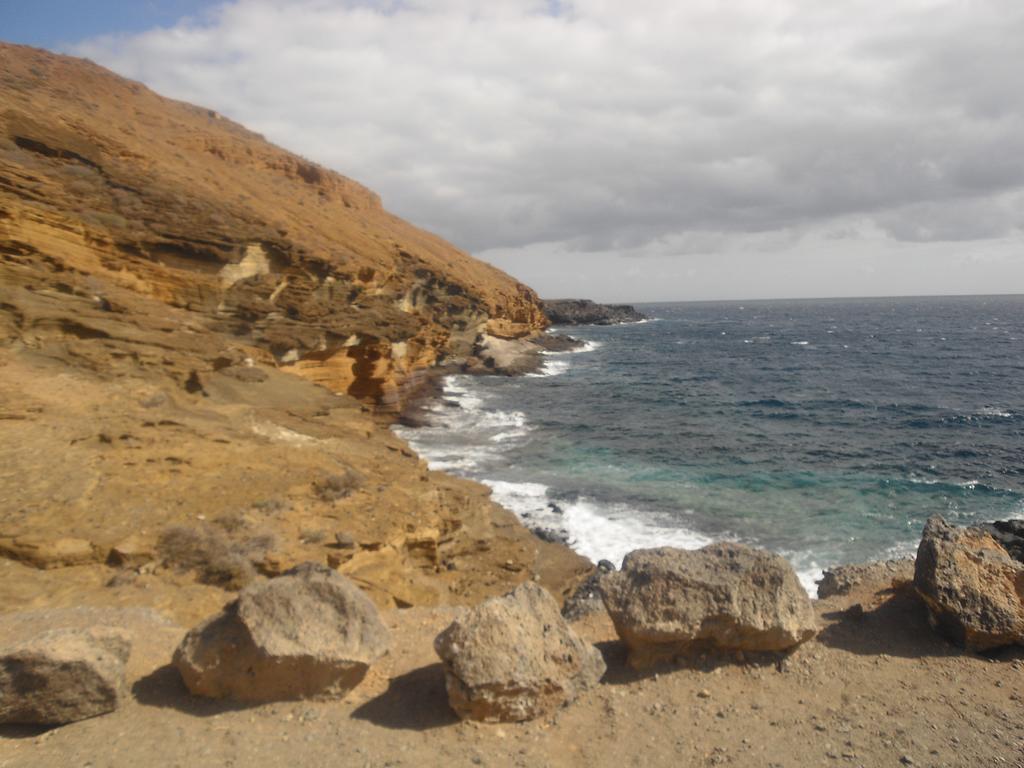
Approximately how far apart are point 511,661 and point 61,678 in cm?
368

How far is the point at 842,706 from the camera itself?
18.9 feet

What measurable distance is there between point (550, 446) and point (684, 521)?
8796 mm

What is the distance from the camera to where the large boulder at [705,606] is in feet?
20.1

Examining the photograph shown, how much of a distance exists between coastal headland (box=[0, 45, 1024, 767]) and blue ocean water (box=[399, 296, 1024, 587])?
13.7 ft

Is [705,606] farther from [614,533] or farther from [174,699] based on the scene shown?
[614,533]

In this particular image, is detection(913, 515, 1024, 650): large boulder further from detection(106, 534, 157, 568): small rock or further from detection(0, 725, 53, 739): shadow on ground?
detection(106, 534, 157, 568): small rock

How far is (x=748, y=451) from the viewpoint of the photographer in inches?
986

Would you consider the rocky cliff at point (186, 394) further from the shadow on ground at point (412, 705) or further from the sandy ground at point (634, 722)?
the shadow on ground at point (412, 705)

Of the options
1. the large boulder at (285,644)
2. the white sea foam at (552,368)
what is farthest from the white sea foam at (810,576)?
the white sea foam at (552,368)

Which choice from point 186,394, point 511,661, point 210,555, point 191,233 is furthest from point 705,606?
point 191,233

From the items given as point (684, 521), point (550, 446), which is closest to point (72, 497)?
point (684, 521)

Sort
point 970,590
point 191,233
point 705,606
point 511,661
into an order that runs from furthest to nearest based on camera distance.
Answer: point 191,233
point 970,590
point 705,606
point 511,661

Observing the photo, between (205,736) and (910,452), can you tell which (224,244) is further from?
(910,452)

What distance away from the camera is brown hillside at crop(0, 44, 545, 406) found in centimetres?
1655
